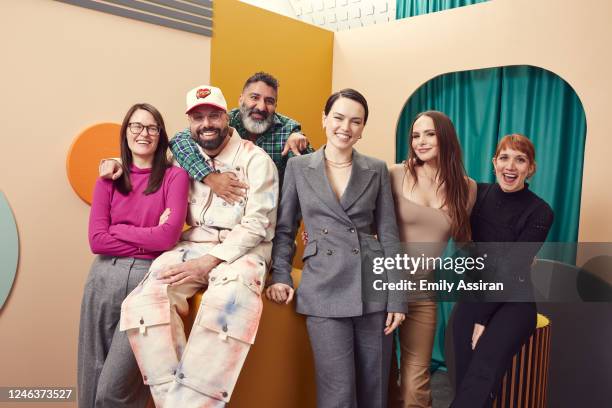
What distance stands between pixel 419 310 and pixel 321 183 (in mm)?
810

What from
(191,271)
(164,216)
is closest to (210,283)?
(191,271)

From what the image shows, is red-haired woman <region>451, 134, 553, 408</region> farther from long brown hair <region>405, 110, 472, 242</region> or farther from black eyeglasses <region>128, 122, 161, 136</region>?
black eyeglasses <region>128, 122, 161, 136</region>

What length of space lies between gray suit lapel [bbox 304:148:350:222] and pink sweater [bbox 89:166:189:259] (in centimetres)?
62

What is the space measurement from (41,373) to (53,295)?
507 mm

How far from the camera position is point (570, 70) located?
3559mm

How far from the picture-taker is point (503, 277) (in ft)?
8.53

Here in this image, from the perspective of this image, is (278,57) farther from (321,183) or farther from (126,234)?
(126,234)

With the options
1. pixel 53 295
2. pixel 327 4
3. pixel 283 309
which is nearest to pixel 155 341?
pixel 283 309

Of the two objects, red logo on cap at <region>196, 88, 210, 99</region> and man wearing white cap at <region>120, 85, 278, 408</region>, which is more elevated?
red logo on cap at <region>196, 88, 210, 99</region>

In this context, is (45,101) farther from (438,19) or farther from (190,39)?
(438,19)

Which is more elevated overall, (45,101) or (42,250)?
(45,101)

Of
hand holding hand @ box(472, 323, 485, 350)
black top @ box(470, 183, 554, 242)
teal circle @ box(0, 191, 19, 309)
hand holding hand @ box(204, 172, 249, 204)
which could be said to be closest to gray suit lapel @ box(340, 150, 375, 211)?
hand holding hand @ box(204, 172, 249, 204)

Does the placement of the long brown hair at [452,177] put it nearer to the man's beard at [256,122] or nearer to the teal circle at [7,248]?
the man's beard at [256,122]

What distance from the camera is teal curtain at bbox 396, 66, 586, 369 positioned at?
3922 mm
